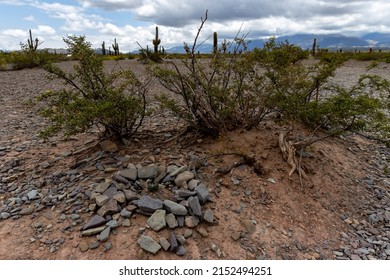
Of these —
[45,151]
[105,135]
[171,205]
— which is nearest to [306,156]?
[171,205]

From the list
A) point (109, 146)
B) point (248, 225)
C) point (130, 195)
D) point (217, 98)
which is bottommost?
point (248, 225)

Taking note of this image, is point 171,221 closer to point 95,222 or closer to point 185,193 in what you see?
point 185,193

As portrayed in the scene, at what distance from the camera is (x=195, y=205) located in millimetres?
3863

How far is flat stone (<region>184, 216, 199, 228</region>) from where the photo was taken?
3664mm

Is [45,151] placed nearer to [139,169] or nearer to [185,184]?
[139,169]

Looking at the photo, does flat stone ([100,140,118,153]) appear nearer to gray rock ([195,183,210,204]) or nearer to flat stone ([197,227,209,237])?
gray rock ([195,183,210,204])

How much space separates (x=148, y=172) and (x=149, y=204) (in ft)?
2.45

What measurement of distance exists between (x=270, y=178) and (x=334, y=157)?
5.51 ft

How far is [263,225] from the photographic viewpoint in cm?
396

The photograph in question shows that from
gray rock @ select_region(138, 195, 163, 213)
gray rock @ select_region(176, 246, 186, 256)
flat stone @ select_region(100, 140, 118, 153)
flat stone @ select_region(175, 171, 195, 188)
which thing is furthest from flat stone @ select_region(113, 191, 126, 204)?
flat stone @ select_region(100, 140, 118, 153)

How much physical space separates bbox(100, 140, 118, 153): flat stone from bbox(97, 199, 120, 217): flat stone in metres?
1.54

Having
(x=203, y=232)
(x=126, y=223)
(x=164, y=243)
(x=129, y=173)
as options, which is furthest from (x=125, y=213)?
(x=203, y=232)

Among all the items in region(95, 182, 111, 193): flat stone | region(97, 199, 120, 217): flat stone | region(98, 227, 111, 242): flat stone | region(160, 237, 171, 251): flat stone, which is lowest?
region(160, 237, 171, 251): flat stone

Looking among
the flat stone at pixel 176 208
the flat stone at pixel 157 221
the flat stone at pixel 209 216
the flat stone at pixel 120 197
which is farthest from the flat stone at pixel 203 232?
the flat stone at pixel 120 197
